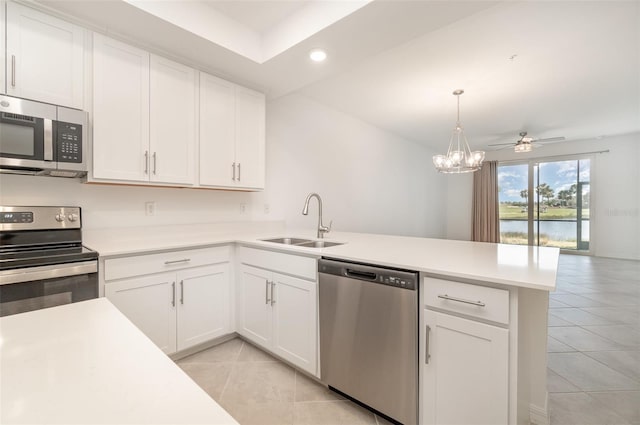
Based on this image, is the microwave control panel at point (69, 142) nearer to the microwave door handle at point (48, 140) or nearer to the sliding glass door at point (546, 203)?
the microwave door handle at point (48, 140)

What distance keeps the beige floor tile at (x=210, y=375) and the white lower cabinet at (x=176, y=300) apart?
171 millimetres

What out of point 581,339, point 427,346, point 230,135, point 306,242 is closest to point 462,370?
point 427,346

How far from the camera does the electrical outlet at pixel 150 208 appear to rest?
240cm

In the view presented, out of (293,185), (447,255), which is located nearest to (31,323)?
(447,255)

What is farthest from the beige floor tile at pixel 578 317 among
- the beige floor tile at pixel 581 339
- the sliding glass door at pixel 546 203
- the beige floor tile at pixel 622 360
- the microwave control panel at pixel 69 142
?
the sliding glass door at pixel 546 203

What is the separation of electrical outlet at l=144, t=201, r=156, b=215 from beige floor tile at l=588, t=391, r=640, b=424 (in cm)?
343

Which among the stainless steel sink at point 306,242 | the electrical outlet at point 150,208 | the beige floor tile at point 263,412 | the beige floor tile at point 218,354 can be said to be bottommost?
the beige floor tile at point 263,412

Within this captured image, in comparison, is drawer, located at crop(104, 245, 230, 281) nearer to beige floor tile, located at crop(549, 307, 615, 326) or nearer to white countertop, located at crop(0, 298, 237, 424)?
white countertop, located at crop(0, 298, 237, 424)

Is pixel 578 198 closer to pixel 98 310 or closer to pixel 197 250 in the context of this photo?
pixel 197 250

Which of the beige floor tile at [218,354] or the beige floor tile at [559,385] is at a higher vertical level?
the beige floor tile at [218,354]

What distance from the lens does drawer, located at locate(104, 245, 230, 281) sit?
5.92ft

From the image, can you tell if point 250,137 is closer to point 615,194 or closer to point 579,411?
point 579,411

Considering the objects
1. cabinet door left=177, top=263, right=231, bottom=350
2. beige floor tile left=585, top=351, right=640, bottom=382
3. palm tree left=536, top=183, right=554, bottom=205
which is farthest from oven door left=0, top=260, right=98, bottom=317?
palm tree left=536, top=183, right=554, bottom=205

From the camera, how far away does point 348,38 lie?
80.0 inches
